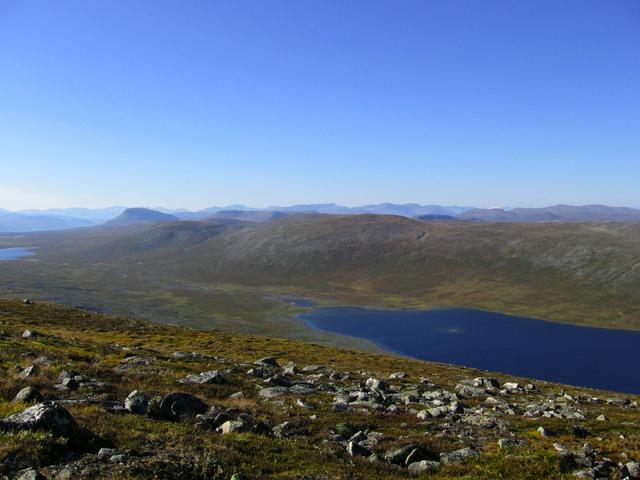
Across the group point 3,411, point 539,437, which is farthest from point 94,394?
point 539,437

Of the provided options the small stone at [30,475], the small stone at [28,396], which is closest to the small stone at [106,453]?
the small stone at [30,475]

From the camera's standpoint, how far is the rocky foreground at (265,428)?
14.5 meters

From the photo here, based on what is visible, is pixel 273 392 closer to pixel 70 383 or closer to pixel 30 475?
pixel 70 383

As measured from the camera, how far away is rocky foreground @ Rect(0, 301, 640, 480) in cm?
1452

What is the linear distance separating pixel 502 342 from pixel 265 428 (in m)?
Result: 134

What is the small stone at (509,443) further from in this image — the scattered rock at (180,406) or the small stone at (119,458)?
the small stone at (119,458)

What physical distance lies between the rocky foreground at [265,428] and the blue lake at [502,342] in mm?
85403

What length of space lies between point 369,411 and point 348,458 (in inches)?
365

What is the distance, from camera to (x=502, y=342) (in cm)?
13912

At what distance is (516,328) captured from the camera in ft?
520

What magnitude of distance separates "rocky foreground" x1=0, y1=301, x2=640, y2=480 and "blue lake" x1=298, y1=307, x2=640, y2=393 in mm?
85403

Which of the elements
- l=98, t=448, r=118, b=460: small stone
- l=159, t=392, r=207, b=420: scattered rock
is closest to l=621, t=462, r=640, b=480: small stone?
l=159, t=392, r=207, b=420: scattered rock

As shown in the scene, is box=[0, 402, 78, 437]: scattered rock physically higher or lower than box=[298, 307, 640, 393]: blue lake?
higher

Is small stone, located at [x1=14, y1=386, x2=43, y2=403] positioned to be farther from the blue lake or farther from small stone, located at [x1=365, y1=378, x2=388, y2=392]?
the blue lake
